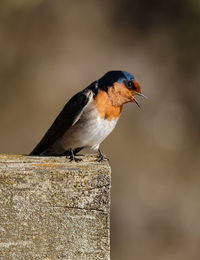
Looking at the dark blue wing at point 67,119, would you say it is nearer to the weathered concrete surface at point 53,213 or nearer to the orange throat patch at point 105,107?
the orange throat patch at point 105,107

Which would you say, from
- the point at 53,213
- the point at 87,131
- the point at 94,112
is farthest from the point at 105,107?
the point at 53,213

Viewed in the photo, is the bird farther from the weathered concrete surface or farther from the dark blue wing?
the weathered concrete surface

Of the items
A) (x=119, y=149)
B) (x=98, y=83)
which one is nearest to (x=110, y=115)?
(x=98, y=83)

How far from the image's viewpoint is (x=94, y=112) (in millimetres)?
3676

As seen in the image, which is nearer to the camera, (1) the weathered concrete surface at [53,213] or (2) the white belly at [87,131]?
(1) the weathered concrete surface at [53,213]

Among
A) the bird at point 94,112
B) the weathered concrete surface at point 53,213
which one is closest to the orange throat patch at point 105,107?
the bird at point 94,112

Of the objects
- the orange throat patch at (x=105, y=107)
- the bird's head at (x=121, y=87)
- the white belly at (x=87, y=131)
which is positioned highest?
the bird's head at (x=121, y=87)

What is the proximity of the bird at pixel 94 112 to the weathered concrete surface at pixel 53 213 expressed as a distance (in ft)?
7.33

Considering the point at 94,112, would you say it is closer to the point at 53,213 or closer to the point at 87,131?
the point at 87,131

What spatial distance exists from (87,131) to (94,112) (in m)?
0.14

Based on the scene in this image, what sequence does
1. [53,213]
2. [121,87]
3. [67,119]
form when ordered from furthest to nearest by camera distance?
[67,119]
[121,87]
[53,213]

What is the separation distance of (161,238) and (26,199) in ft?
18.3

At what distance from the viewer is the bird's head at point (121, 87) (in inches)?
143

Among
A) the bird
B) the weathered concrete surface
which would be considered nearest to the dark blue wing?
the bird
